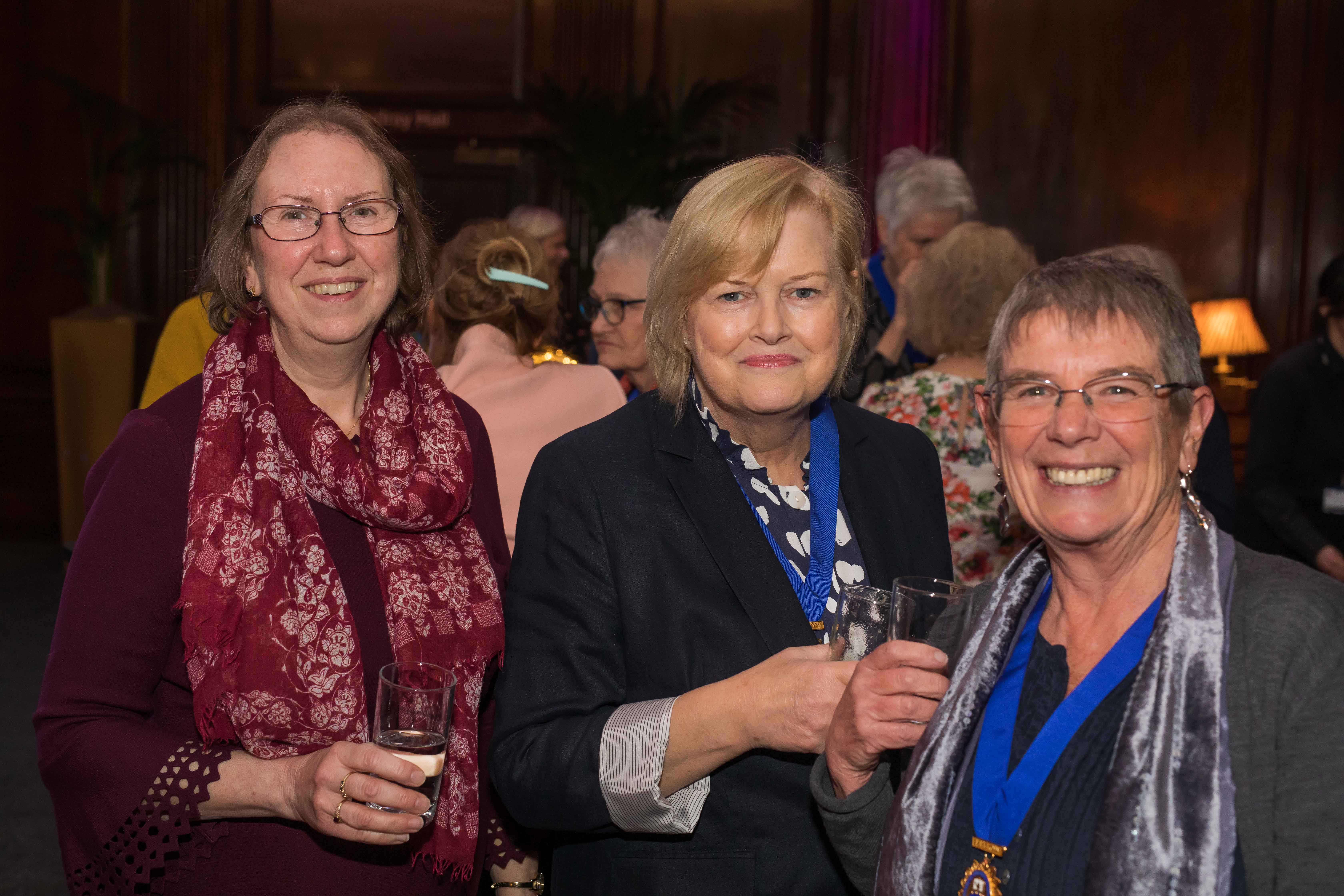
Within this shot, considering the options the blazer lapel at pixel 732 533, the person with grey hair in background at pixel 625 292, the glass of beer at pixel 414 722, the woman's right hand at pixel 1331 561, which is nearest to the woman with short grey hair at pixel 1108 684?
the blazer lapel at pixel 732 533

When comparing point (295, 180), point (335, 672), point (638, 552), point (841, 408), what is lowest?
point (335, 672)

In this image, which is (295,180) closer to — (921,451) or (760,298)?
(760,298)

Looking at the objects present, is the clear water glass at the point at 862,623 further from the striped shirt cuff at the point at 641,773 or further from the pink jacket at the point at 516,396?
the pink jacket at the point at 516,396

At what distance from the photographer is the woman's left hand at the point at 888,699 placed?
4.56ft

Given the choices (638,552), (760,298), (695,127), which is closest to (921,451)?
(760,298)

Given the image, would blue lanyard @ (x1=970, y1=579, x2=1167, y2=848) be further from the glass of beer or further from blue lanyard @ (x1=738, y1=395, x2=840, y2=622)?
the glass of beer

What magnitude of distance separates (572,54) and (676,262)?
593 centimetres

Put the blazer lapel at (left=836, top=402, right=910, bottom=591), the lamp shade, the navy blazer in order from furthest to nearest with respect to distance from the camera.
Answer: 1. the lamp shade
2. the blazer lapel at (left=836, top=402, right=910, bottom=591)
3. the navy blazer

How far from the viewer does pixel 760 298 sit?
5.70 ft

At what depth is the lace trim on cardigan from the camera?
1.61 metres

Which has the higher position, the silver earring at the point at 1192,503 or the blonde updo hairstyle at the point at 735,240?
the blonde updo hairstyle at the point at 735,240

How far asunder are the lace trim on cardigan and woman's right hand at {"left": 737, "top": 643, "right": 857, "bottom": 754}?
2.55 ft

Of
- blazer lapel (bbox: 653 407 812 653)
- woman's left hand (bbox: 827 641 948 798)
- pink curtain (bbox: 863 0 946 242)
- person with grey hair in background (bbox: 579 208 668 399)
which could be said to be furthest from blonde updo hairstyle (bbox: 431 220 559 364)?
pink curtain (bbox: 863 0 946 242)

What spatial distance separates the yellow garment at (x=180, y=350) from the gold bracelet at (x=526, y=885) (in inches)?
70.4
